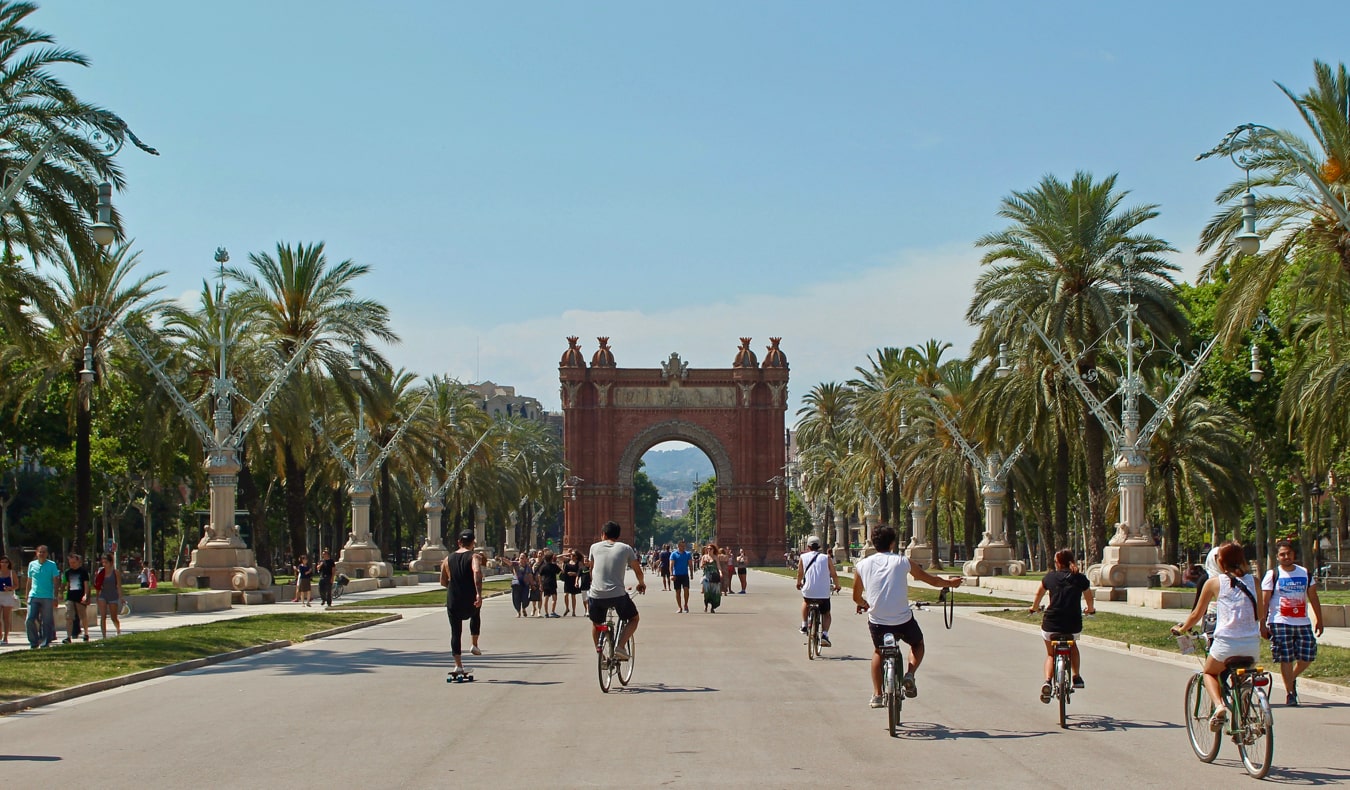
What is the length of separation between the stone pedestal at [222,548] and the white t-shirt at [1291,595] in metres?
26.6

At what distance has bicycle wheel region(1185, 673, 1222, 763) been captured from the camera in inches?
368

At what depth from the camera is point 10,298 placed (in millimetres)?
24578

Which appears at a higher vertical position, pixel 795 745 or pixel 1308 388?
pixel 1308 388

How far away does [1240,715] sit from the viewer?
29.8 ft

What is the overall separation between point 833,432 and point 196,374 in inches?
2050

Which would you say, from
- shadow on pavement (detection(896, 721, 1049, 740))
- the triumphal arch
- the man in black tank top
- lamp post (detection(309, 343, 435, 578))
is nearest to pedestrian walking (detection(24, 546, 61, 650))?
the man in black tank top

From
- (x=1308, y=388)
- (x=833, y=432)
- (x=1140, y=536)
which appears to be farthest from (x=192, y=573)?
(x=833, y=432)

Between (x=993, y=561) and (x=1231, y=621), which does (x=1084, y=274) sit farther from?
(x=1231, y=621)

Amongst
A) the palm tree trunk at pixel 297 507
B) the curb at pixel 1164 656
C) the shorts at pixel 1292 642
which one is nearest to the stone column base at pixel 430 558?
the palm tree trunk at pixel 297 507

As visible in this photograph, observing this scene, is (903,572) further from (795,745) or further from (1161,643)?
(1161,643)

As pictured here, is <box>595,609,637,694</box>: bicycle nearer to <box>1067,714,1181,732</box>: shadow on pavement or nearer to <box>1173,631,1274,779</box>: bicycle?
<box>1067,714,1181,732</box>: shadow on pavement

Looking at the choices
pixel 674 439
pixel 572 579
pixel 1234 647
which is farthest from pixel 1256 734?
pixel 674 439

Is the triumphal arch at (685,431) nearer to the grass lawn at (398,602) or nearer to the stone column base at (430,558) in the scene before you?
the stone column base at (430,558)

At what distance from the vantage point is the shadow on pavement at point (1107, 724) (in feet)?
36.6
